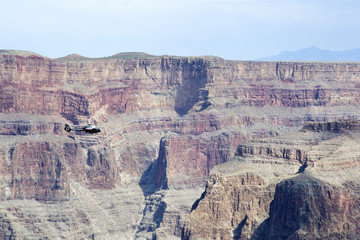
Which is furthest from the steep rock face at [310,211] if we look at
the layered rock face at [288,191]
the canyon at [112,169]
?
the canyon at [112,169]

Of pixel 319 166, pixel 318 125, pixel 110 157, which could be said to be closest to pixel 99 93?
pixel 110 157

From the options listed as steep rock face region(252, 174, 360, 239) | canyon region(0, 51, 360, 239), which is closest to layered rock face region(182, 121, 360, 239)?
steep rock face region(252, 174, 360, 239)

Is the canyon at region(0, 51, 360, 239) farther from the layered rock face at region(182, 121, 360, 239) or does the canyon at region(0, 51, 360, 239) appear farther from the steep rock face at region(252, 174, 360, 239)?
the steep rock face at region(252, 174, 360, 239)

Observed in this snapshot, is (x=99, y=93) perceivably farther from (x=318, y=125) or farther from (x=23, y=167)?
(x=318, y=125)

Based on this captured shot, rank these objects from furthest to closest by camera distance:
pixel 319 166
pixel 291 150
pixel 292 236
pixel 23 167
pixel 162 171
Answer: pixel 162 171
pixel 23 167
pixel 291 150
pixel 319 166
pixel 292 236

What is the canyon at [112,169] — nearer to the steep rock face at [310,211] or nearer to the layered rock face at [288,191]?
the layered rock face at [288,191]

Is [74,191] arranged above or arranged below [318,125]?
below

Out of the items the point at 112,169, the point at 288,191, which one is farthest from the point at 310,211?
the point at 112,169

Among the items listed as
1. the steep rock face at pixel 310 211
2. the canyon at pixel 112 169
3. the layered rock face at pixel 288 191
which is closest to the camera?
the steep rock face at pixel 310 211

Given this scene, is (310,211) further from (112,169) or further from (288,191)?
(112,169)
